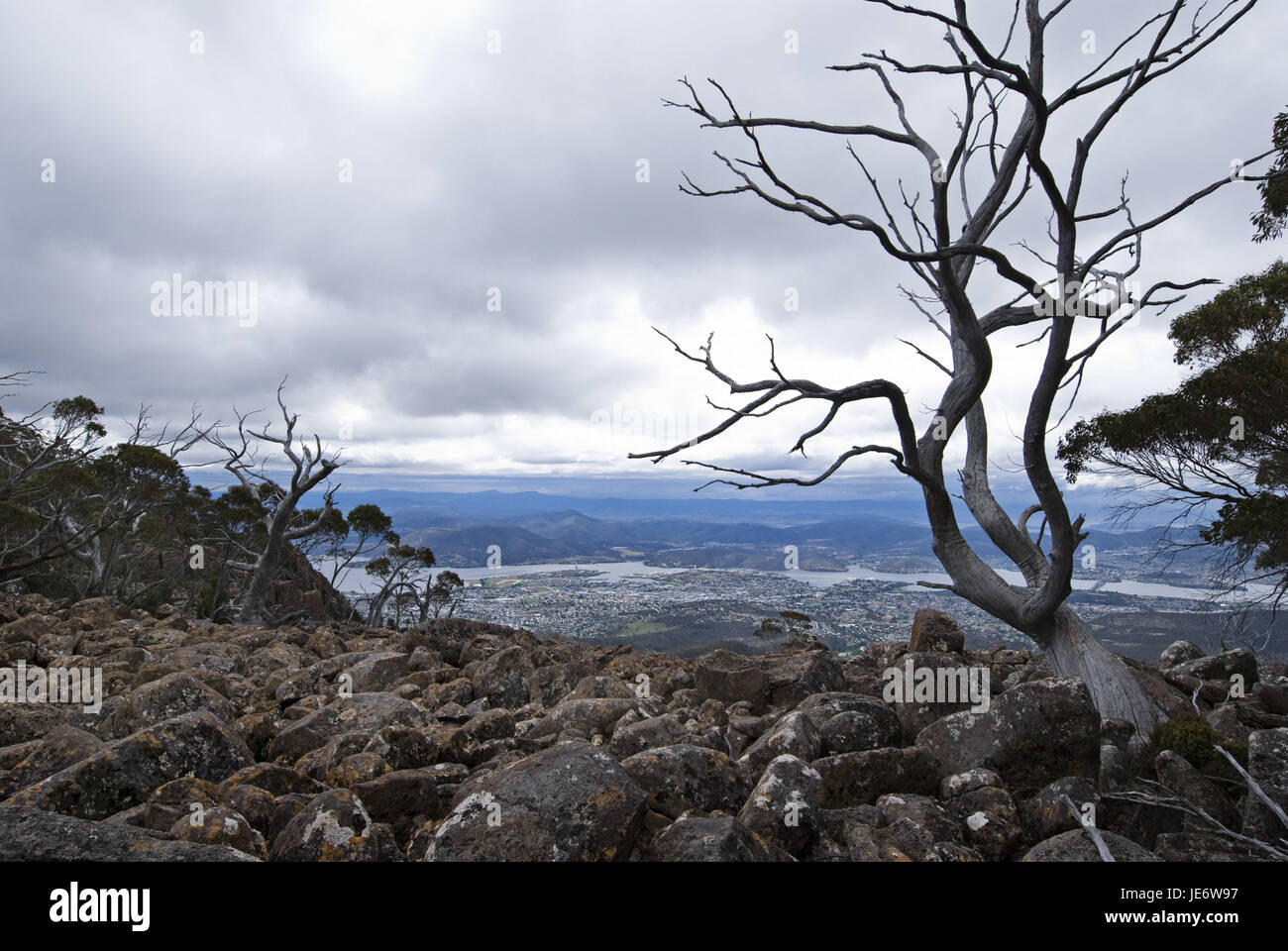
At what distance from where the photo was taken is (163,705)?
6.71 meters

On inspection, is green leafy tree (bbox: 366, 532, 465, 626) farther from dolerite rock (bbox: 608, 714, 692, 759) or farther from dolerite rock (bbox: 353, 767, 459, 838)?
dolerite rock (bbox: 353, 767, 459, 838)

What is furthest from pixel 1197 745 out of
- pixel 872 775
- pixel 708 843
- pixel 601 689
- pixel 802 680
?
pixel 601 689

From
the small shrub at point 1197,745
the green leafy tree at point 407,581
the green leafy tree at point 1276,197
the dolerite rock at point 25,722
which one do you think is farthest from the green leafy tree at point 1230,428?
the green leafy tree at point 407,581

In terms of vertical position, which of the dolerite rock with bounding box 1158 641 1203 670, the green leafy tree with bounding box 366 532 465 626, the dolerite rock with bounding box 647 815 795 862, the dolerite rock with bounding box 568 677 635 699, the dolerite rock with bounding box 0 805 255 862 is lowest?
the green leafy tree with bounding box 366 532 465 626

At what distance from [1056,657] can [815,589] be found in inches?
2828

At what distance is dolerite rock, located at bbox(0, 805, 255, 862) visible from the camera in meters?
3.34

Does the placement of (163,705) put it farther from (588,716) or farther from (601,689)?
(601,689)

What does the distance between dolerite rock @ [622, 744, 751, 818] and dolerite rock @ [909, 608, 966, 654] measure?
7284 mm

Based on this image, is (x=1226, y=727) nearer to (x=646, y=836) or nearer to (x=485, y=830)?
(x=646, y=836)

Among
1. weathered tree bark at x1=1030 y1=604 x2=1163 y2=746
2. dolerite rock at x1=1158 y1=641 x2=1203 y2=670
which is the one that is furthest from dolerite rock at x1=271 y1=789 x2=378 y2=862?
dolerite rock at x1=1158 y1=641 x2=1203 y2=670

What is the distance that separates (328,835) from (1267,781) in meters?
7.15

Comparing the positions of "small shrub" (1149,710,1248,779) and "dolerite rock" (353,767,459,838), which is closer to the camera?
"dolerite rock" (353,767,459,838)

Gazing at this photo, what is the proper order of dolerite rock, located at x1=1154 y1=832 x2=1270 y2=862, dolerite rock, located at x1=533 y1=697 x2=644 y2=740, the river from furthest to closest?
the river, dolerite rock, located at x1=533 y1=697 x2=644 y2=740, dolerite rock, located at x1=1154 y1=832 x2=1270 y2=862

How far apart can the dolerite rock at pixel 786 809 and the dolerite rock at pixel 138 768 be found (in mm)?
4371
